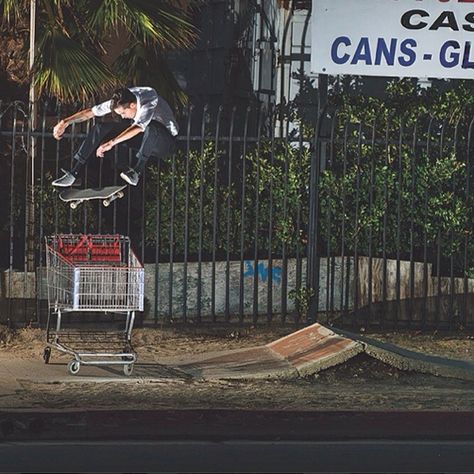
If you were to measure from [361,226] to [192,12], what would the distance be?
19.2 ft

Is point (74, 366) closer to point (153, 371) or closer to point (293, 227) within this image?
point (153, 371)

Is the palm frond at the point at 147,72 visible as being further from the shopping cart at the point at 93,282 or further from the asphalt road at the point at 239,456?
the asphalt road at the point at 239,456

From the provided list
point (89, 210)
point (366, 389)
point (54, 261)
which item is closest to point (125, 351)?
point (54, 261)

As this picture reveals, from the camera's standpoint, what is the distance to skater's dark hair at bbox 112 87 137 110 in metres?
12.8

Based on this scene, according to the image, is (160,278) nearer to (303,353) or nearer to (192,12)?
(303,353)

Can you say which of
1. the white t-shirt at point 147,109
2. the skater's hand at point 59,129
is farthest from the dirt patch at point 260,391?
the white t-shirt at point 147,109

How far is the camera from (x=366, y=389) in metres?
10.7

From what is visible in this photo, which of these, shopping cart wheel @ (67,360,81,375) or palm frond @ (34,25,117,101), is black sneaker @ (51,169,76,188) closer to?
palm frond @ (34,25,117,101)

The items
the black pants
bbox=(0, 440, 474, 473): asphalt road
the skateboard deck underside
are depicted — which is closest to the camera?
bbox=(0, 440, 474, 473): asphalt road

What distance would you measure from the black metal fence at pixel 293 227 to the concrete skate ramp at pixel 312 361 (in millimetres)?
1628

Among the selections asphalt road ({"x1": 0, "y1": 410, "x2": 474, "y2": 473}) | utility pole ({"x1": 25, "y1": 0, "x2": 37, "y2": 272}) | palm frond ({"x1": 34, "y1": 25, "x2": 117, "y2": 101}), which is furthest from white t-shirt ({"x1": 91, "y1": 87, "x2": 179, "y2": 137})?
asphalt road ({"x1": 0, "y1": 410, "x2": 474, "y2": 473})

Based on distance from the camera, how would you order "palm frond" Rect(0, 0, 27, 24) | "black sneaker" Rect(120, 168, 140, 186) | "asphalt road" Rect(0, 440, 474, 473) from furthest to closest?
1. "palm frond" Rect(0, 0, 27, 24)
2. "black sneaker" Rect(120, 168, 140, 186)
3. "asphalt road" Rect(0, 440, 474, 473)

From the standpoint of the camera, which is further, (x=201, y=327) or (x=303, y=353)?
(x=201, y=327)

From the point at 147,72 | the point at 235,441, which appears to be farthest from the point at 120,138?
the point at 235,441
